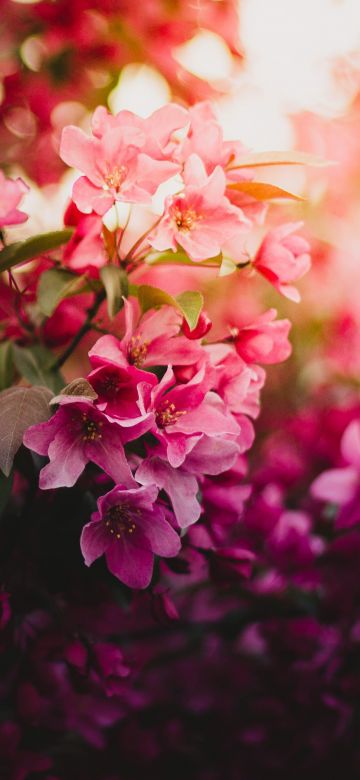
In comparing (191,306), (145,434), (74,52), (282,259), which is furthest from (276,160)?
(74,52)

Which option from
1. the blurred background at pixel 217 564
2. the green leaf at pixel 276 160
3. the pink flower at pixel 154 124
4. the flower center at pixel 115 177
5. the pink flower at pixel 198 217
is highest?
the pink flower at pixel 154 124

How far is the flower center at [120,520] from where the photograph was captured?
2.11 feet

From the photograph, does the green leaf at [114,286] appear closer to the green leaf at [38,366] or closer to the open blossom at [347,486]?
the green leaf at [38,366]

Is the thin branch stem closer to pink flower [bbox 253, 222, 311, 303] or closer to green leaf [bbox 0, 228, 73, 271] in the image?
green leaf [bbox 0, 228, 73, 271]

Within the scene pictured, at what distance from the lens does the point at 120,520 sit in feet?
2.15

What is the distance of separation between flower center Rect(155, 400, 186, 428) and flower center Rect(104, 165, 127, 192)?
22 cm

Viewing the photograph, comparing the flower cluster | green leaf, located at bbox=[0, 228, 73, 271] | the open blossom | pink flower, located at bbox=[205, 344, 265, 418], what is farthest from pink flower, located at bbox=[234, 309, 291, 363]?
the flower cluster

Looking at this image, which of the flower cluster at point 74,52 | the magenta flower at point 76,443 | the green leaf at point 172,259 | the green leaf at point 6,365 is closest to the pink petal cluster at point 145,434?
the magenta flower at point 76,443

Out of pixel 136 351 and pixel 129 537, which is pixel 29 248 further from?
pixel 129 537

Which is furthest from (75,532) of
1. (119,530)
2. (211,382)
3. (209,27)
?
(209,27)

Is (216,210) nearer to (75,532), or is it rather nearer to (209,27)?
(75,532)

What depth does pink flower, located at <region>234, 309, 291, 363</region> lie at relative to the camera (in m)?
0.73

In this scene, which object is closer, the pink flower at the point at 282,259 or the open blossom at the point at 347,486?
the pink flower at the point at 282,259

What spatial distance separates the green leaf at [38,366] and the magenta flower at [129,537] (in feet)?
0.67
